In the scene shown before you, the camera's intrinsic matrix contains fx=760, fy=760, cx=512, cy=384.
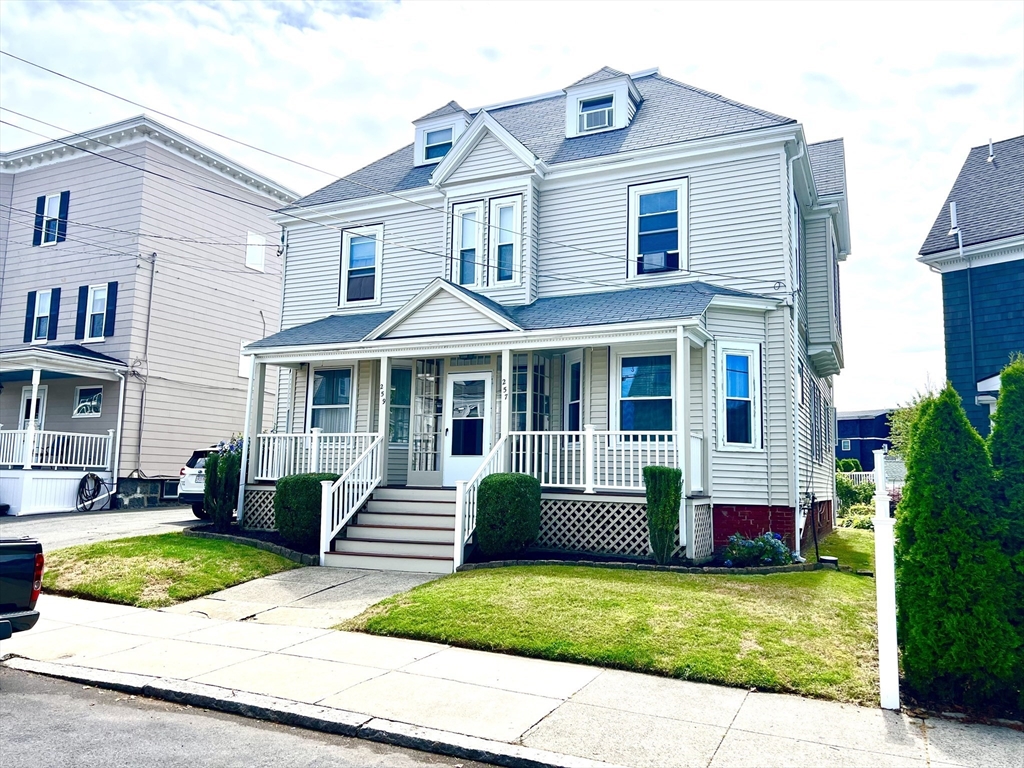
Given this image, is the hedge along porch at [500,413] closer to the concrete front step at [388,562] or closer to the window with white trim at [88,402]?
the concrete front step at [388,562]

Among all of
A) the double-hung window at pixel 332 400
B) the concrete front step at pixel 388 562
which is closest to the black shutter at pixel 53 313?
the double-hung window at pixel 332 400

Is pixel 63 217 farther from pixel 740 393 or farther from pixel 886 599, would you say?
pixel 886 599

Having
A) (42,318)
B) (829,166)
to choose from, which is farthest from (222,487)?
(829,166)

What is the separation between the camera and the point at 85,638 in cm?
783

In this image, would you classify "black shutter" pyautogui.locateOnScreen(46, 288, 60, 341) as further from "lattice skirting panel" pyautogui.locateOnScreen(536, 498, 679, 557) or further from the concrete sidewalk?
"lattice skirting panel" pyautogui.locateOnScreen(536, 498, 679, 557)

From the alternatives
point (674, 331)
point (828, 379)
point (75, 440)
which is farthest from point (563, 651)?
point (75, 440)

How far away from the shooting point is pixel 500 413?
45.6 feet

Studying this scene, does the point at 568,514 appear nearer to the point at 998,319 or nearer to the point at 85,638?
the point at 85,638

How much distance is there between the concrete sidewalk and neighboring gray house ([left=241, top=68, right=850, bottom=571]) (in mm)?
4151

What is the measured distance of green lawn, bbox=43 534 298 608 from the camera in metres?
9.83

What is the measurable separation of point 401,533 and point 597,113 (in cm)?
984

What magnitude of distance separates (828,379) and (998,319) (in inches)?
185

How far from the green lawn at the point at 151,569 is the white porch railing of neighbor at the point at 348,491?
0.80 meters

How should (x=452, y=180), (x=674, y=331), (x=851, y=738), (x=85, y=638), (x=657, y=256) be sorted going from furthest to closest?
(x=452, y=180) → (x=657, y=256) → (x=674, y=331) → (x=85, y=638) → (x=851, y=738)
